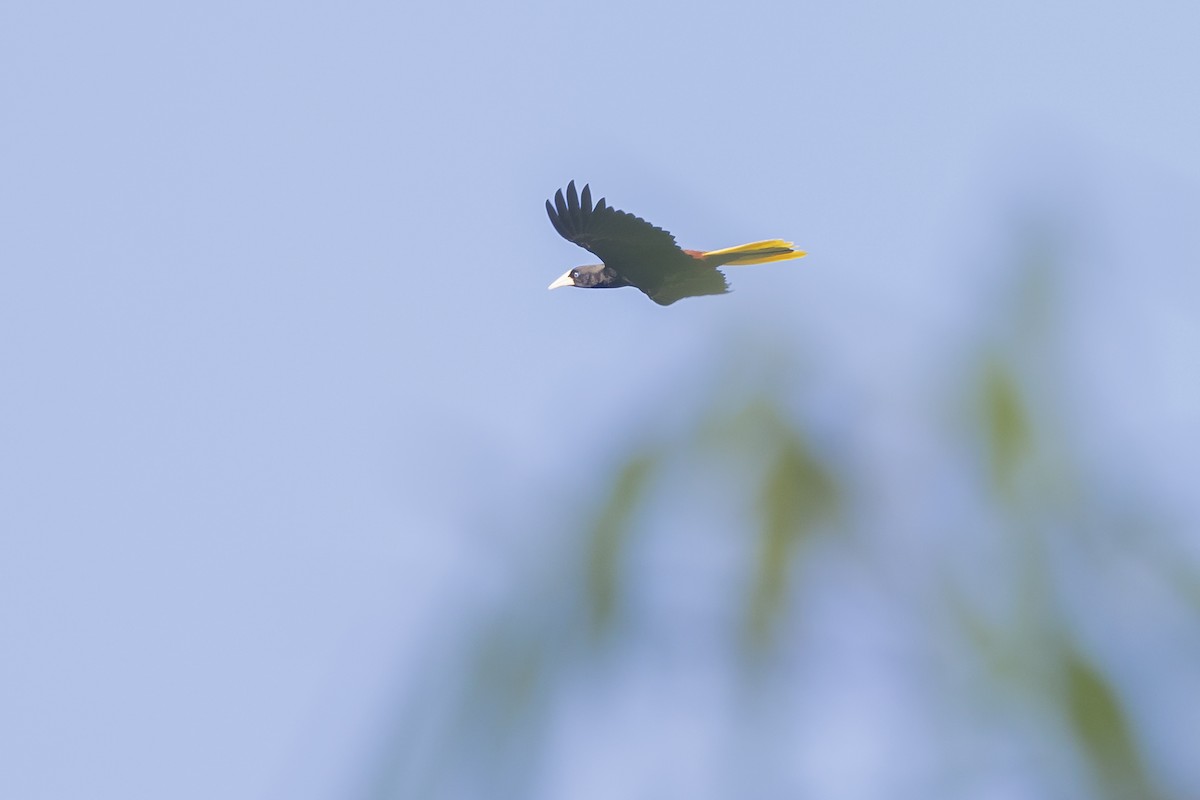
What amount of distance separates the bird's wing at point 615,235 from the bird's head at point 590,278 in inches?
1.6

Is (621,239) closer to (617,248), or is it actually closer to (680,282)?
(617,248)

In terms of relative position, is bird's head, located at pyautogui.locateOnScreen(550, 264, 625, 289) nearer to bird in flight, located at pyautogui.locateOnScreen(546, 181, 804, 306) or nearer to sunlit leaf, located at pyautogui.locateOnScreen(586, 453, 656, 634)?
bird in flight, located at pyautogui.locateOnScreen(546, 181, 804, 306)

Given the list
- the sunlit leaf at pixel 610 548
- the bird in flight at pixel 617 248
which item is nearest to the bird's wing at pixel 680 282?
the bird in flight at pixel 617 248

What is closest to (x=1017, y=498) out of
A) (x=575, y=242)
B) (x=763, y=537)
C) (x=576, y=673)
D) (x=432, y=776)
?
(x=763, y=537)

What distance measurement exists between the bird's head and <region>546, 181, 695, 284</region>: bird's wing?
0.13 feet

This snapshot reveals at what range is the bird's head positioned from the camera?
6254 millimetres

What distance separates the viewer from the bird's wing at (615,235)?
6234 millimetres

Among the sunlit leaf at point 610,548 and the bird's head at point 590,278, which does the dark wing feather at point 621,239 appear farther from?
the sunlit leaf at point 610,548

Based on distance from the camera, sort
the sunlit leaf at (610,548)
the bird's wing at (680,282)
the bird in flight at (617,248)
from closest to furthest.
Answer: the sunlit leaf at (610,548) → the bird's wing at (680,282) → the bird in flight at (617,248)

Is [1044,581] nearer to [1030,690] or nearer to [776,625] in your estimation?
[1030,690]

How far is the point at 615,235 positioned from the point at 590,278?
23 cm

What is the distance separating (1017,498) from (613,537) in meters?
0.26

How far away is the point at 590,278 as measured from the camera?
247 inches

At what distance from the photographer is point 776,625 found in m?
0.96
